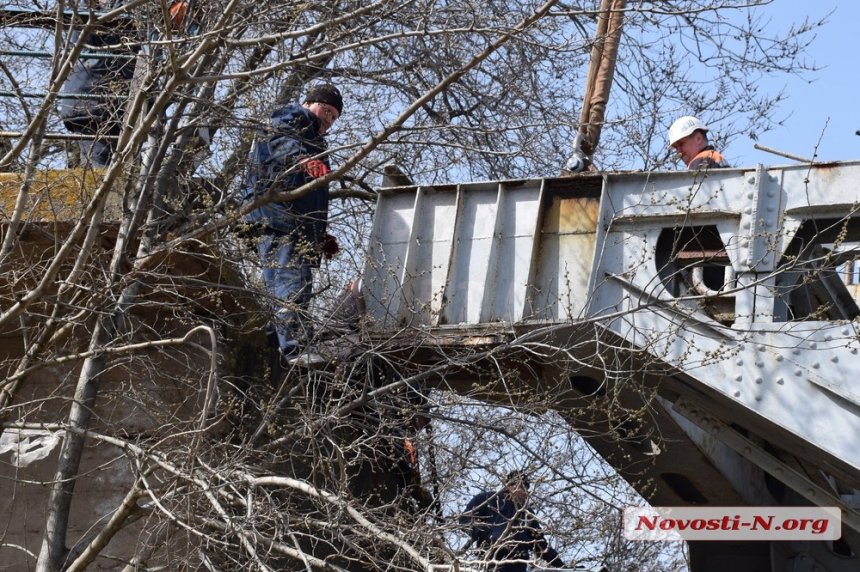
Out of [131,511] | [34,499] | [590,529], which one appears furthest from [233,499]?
[34,499]

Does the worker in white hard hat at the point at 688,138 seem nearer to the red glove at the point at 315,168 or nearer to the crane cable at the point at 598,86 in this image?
the crane cable at the point at 598,86

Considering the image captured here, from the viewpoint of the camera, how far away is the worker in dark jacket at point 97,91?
26.4ft

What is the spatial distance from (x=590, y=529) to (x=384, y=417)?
163 centimetres

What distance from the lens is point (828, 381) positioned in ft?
23.1

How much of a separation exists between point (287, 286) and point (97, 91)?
6.96 ft

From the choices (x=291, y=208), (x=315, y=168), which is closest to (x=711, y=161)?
(x=315, y=168)

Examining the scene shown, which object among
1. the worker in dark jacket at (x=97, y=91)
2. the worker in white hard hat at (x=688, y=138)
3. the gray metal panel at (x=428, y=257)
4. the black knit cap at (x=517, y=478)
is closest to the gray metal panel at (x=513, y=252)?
the gray metal panel at (x=428, y=257)

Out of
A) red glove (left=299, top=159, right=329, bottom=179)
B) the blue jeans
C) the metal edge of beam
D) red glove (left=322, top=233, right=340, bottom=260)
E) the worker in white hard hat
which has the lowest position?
the metal edge of beam

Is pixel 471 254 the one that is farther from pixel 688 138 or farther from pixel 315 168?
pixel 688 138

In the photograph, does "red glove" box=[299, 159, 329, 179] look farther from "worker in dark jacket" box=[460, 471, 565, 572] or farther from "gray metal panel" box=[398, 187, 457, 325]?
"worker in dark jacket" box=[460, 471, 565, 572]

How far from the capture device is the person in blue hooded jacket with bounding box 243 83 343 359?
8.04m

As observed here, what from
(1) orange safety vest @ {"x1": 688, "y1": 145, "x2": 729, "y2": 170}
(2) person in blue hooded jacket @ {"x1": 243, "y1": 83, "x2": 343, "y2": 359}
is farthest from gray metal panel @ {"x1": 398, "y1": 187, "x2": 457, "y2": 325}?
(1) orange safety vest @ {"x1": 688, "y1": 145, "x2": 729, "y2": 170}

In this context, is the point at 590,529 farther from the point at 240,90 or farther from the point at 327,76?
the point at 327,76

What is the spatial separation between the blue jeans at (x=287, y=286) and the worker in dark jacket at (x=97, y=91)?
1.34 m
